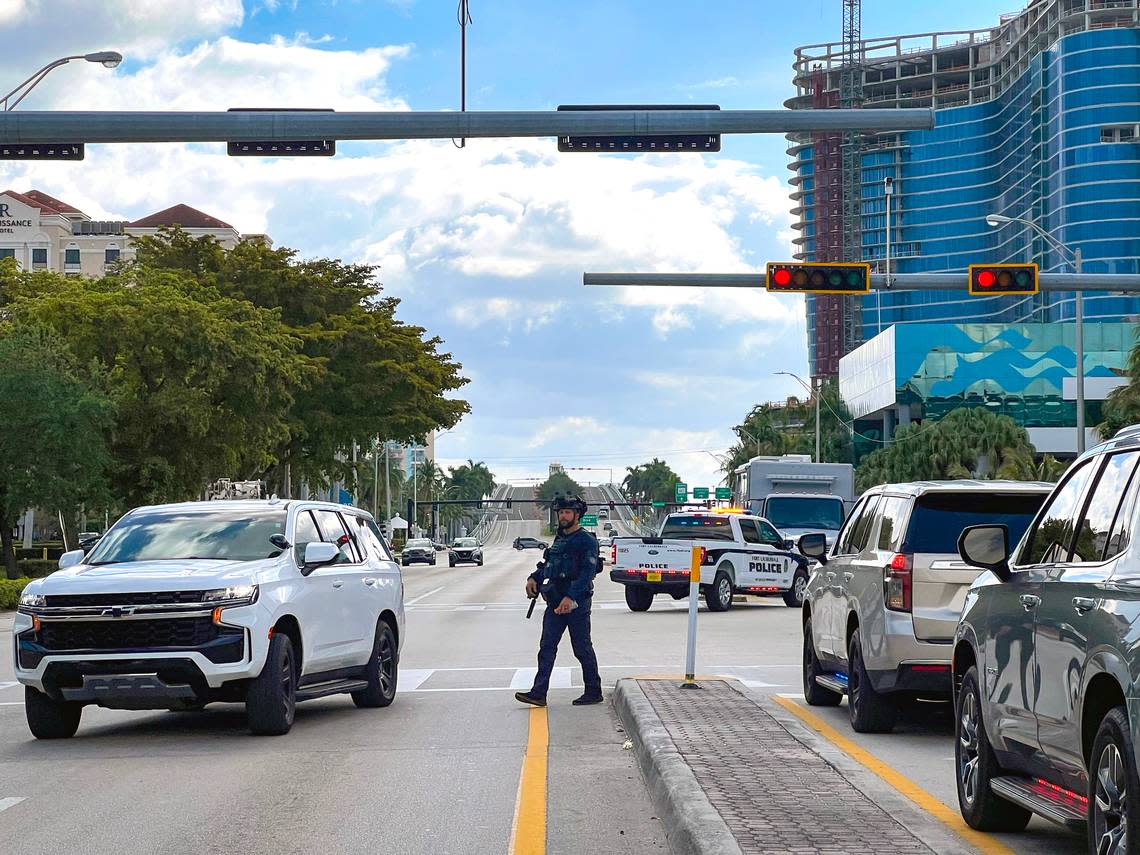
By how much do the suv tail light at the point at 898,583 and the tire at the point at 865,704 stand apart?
578mm

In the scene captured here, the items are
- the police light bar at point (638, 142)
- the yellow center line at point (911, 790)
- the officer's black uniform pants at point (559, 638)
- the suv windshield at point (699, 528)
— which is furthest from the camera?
the suv windshield at point (699, 528)

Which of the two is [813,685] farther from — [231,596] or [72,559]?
[72,559]

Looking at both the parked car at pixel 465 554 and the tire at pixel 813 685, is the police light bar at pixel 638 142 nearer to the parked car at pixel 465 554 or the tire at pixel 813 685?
the tire at pixel 813 685

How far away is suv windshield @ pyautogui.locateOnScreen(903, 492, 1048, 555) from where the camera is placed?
11.8 meters

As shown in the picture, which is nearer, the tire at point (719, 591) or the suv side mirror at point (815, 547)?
the suv side mirror at point (815, 547)

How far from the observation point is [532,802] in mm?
9242

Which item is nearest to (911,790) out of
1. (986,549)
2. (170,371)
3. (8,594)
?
(986,549)

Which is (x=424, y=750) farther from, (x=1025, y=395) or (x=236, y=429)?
(x=1025, y=395)

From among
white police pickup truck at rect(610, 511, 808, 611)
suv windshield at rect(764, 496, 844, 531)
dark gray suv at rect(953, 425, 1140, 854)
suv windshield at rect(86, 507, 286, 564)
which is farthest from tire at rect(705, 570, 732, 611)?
dark gray suv at rect(953, 425, 1140, 854)

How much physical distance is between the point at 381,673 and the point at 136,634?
126 inches

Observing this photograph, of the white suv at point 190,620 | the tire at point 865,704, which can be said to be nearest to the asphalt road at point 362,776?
the tire at point 865,704

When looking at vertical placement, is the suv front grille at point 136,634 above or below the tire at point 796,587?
above

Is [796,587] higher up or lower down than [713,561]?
lower down

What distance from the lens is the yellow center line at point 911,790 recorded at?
7.77 metres
